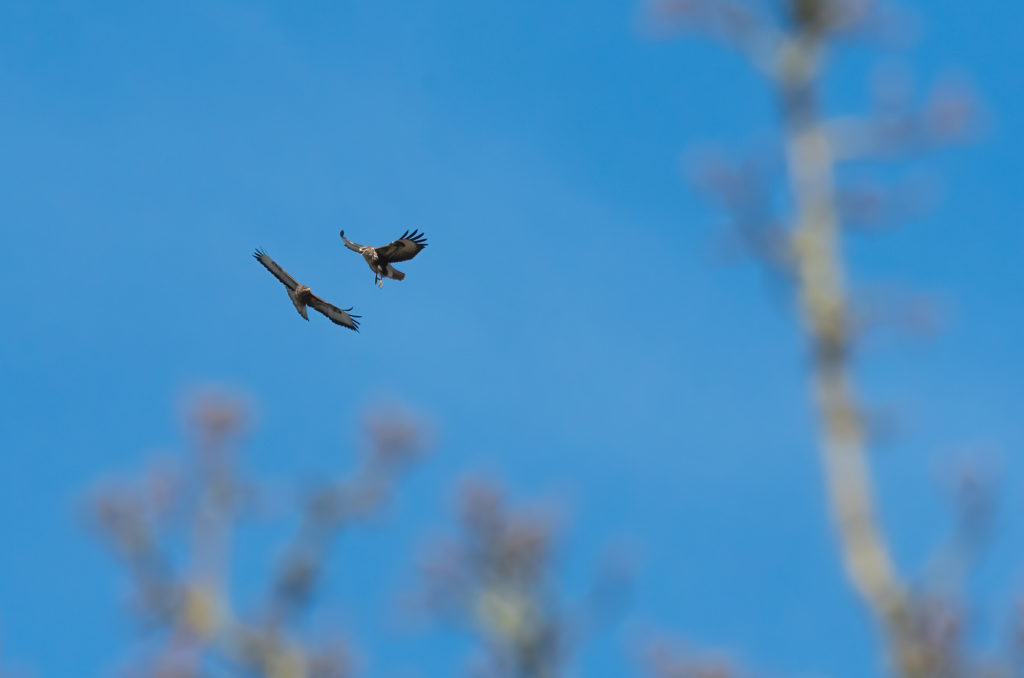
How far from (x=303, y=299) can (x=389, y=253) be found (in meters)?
1.46

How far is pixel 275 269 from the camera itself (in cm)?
1548

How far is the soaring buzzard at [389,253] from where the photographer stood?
14.2 m

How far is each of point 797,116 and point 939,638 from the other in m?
2.32

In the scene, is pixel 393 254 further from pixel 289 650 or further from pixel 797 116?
pixel 797 116

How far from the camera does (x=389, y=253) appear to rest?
46.9ft

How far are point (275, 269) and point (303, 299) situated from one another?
1.63 feet

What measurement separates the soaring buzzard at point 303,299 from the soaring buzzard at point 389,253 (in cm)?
108

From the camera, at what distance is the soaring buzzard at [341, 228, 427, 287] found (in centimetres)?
1423

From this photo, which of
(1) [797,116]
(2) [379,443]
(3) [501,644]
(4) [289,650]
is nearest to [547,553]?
(3) [501,644]

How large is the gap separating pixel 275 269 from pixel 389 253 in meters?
1.77

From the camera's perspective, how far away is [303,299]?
15.3 meters

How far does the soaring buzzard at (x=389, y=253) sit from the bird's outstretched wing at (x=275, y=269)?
1.16 metres

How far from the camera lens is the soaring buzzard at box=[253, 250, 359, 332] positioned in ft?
50.1

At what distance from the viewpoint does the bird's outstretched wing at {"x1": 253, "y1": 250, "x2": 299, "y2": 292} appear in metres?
15.4
